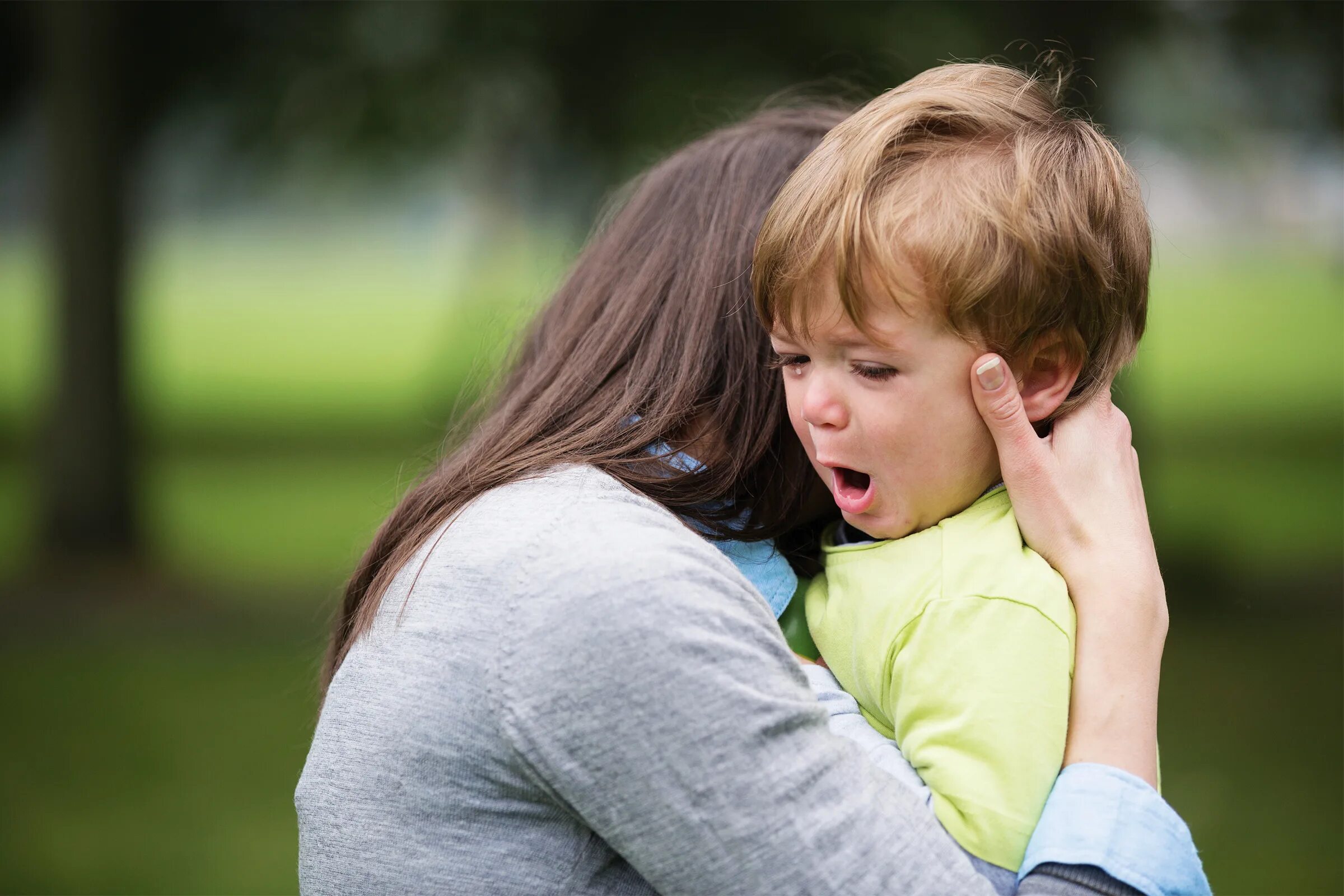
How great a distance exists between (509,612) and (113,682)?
21.4ft

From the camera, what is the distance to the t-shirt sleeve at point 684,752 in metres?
1.32

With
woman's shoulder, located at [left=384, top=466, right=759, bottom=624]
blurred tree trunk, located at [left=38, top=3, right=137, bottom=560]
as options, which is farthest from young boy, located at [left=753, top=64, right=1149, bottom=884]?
blurred tree trunk, located at [left=38, top=3, right=137, bottom=560]

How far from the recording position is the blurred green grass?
5305 millimetres

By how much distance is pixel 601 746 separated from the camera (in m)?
1.33

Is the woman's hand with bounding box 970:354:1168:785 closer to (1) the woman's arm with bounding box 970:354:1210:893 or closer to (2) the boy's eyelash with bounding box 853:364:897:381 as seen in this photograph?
(1) the woman's arm with bounding box 970:354:1210:893

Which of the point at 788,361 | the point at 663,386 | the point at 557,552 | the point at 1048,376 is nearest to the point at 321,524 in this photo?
the point at 663,386

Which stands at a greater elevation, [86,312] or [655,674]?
[655,674]

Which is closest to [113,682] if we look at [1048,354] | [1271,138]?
[1048,354]

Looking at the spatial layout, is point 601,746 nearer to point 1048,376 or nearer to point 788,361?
point 788,361

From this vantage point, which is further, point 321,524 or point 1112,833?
point 321,524

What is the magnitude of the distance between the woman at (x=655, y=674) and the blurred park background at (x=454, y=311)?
0.67 metres

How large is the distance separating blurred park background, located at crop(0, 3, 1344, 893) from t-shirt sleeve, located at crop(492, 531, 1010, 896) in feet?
3.59

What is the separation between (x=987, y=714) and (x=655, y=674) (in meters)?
0.42

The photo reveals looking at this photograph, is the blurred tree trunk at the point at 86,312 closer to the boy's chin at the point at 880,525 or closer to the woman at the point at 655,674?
the woman at the point at 655,674
